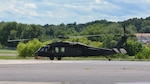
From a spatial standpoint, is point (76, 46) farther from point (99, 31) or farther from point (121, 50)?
point (99, 31)

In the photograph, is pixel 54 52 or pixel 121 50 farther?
pixel 121 50

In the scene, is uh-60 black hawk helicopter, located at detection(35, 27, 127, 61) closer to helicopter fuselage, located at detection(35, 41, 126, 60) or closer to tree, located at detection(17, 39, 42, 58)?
helicopter fuselage, located at detection(35, 41, 126, 60)

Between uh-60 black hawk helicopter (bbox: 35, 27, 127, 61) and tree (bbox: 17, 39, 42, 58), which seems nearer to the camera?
uh-60 black hawk helicopter (bbox: 35, 27, 127, 61)

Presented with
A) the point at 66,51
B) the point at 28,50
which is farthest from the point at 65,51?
the point at 28,50

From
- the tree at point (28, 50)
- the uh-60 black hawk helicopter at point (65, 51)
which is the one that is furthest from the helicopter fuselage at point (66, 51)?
the tree at point (28, 50)

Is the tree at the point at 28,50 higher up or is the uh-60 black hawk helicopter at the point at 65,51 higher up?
the uh-60 black hawk helicopter at the point at 65,51

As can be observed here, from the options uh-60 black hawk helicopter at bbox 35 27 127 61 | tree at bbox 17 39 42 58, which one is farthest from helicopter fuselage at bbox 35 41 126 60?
tree at bbox 17 39 42 58

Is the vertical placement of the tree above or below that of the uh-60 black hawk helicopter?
below

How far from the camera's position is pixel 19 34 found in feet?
422

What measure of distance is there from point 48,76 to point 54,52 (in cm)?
2043

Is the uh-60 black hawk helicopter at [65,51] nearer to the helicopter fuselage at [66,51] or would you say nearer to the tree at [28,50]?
the helicopter fuselage at [66,51]

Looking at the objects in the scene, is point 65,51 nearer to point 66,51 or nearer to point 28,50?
point 66,51

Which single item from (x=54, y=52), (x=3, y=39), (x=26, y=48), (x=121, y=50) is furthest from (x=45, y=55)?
(x=3, y=39)

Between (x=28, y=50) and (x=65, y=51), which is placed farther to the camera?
(x=28, y=50)
